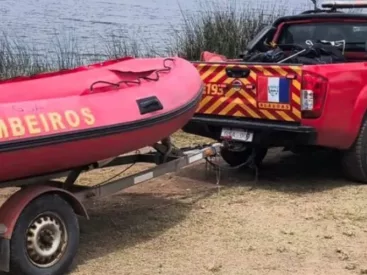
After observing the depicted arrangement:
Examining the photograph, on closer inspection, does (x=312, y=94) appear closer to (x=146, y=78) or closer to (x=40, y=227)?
(x=146, y=78)

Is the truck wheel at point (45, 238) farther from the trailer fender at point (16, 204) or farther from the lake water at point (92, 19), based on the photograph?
the lake water at point (92, 19)

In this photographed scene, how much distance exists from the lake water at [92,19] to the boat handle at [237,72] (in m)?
7.47

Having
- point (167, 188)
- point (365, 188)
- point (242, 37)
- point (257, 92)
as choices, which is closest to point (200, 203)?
point (167, 188)

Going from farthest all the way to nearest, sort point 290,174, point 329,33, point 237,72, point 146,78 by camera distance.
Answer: point 329,33 < point 290,174 < point 237,72 < point 146,78

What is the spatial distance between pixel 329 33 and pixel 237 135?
174 centimetres

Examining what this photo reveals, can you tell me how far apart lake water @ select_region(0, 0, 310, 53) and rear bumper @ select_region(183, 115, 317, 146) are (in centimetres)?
744

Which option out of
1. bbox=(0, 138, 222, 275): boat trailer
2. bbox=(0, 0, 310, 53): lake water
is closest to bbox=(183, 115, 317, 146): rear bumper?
bbox=(0, 138, 222, 275): boat trailer

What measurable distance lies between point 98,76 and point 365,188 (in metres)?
2.84

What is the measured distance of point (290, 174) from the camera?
775cm

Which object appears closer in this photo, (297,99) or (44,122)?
(44,122)

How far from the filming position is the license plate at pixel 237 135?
22.4 feet

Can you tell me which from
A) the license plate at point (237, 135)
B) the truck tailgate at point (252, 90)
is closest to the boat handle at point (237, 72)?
the truck tailgate at point (252, 90)

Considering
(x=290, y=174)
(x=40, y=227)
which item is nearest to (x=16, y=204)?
(x=40, y=227)

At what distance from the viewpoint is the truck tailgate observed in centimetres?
651
